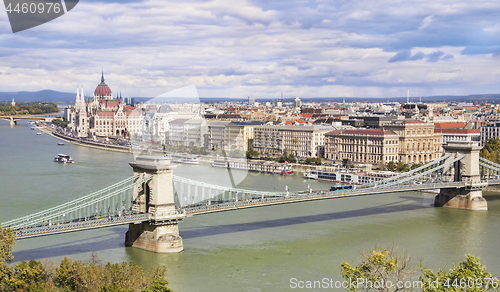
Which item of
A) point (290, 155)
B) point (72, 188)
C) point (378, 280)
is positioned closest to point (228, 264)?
point (378, 280)

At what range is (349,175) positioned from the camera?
27016 millimetres

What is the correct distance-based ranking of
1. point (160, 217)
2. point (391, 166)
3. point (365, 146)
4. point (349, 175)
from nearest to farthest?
point (160, 217) → point (349, 175) → point (391, 166) → point (365, 146)

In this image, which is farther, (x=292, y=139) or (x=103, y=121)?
(x=103, y=121)

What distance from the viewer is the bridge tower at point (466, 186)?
2006cm

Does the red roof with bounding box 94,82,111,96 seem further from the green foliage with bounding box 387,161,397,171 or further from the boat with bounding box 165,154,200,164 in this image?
the green foliage with bounding box 387,161,397,171

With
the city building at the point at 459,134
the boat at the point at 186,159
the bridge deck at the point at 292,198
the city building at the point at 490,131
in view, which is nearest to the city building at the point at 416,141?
the city building at the point at 459,134

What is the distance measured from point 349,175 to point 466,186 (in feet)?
24.1

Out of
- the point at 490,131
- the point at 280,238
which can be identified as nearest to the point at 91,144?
the point at 490,131

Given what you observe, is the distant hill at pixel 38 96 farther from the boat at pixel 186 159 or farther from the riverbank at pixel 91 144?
the boat at pixel 186 159

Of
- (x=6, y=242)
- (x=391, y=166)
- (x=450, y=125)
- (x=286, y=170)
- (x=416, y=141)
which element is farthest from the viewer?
(x=450, y=125)

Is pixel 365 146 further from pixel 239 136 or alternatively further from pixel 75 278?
pixel 75 278

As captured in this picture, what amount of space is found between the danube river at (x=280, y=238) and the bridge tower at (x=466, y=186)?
0.52 metres

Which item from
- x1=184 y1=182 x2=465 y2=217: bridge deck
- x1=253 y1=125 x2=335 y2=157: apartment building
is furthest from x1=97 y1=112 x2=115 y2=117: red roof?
x1=184 y1=182 x2=465 y2=217: bridge deck

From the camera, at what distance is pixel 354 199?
826 inches
